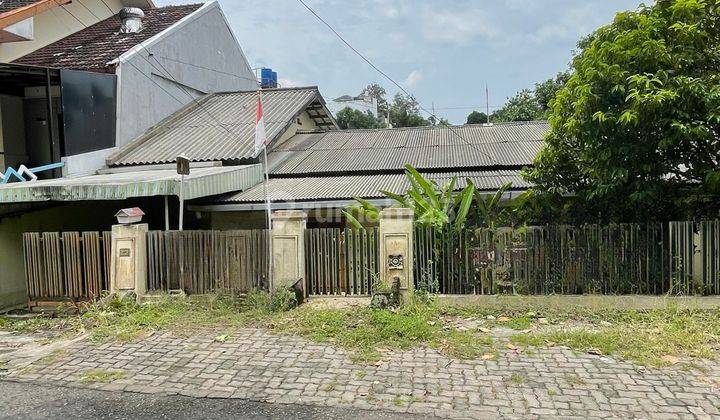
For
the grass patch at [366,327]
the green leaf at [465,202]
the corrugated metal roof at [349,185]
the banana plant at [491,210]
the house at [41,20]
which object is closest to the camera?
the grass patch at [366,327]

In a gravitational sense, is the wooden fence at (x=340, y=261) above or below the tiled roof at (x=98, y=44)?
below

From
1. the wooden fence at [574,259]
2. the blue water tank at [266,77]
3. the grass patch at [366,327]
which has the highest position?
the blue water tank at [266,77]

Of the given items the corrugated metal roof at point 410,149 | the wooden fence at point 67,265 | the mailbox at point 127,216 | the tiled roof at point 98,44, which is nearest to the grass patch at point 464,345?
the mailbox at point 127,216

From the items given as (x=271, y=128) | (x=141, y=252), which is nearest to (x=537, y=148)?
(x=271, y=128)

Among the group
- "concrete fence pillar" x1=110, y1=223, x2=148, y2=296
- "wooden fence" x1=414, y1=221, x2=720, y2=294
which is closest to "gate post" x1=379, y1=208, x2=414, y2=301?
"wooden fence" x1=414, y1=221, x2=720, y2=294

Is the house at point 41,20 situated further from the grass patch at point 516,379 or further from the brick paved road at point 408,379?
the grass patch at point 516,379

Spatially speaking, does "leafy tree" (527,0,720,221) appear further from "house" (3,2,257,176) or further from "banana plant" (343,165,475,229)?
"house" (3,2,257,176)

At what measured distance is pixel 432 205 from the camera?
8180mm

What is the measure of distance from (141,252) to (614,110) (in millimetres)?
7303

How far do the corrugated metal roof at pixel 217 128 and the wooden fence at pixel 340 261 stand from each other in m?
4.20

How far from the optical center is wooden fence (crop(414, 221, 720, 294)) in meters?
6.91

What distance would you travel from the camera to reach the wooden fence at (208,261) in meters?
7.73

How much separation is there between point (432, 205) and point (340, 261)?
181cm

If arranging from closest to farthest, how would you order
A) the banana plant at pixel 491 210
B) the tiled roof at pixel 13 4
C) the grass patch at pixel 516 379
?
the grass patch at pixel 516 379, the banana plant at pixel 491 210, the tiled roof at pixel 13 4
